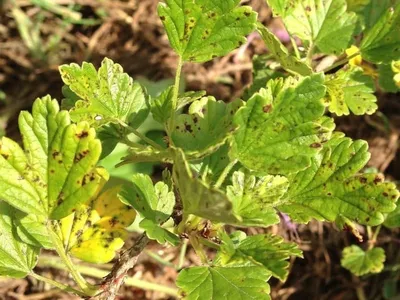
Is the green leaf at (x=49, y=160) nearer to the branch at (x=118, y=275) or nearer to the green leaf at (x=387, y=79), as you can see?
the branch at (x=118, y=275)

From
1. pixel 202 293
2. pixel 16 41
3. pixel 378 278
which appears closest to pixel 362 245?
pixel 378 278

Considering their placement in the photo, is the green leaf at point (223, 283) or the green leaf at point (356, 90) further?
the green leaf at point (356, 90)

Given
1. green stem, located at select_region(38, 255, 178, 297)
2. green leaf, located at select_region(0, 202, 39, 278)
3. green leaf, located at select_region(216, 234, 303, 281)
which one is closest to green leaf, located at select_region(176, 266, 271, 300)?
green leaf, located at select_region(216, 234, 303, 281)

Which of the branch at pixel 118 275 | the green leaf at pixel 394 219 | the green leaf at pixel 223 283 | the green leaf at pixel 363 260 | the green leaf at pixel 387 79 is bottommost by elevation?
the green leaf at pixel 363 260

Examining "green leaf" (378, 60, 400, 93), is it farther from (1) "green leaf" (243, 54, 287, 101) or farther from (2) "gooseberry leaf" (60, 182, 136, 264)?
(2) "gooseberry leaf" (60, 182, 136, 264)

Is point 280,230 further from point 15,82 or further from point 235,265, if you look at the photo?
point 15,82

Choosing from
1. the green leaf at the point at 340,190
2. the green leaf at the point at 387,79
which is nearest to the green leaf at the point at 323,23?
the green leaf at the point at 387,79
